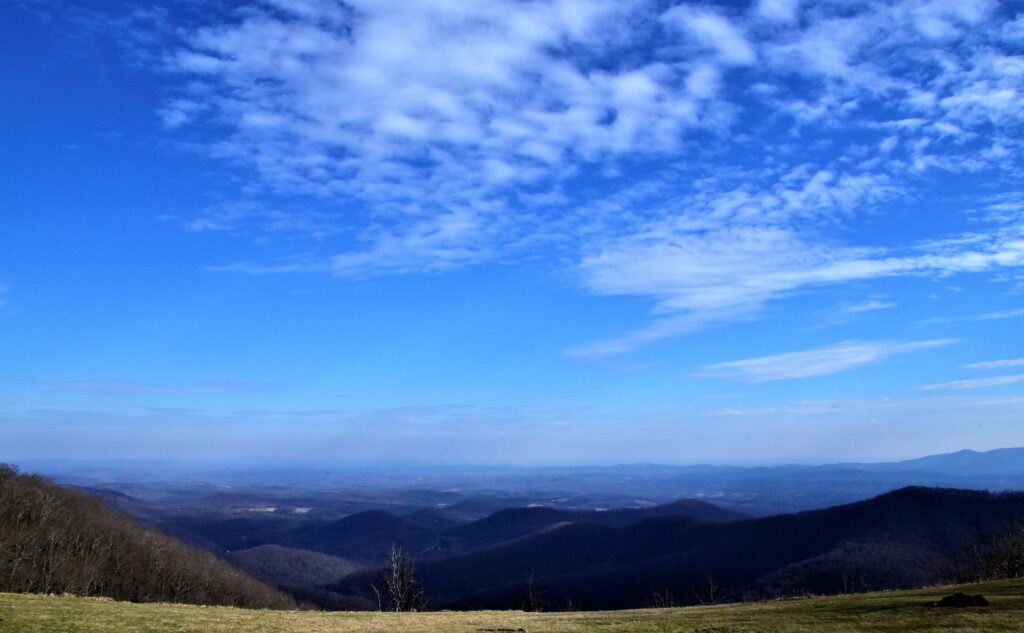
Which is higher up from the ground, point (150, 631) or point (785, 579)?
point (150, 631)

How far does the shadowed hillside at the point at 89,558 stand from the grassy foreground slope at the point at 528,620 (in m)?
45.4

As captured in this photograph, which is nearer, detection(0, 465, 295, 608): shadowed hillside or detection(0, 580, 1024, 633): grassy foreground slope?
detection(0, 580, 1024, 633): grassy foreground slope

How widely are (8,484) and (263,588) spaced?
230 ft

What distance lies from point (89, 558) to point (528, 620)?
92.6m

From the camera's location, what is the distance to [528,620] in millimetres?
32719

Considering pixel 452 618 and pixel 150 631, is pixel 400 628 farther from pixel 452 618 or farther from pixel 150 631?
pixel 150 631

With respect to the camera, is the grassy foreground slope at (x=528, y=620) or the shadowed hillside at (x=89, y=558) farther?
the shadowed hillside at (x=89, y=558)

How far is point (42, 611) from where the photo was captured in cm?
2552

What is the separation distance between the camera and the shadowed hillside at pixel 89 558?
76.8 metres

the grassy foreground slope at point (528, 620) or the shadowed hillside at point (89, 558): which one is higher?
the grassy foreground slope at point (528, 620)

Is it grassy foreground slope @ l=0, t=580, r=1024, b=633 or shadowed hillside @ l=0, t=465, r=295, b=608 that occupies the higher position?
grassy foreground slope @ l=0, t=580, r=1024, b=633

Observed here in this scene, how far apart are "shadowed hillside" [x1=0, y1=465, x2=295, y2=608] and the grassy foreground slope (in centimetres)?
4544

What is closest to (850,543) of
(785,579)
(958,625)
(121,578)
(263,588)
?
(785,579)

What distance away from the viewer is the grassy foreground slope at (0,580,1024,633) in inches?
927
